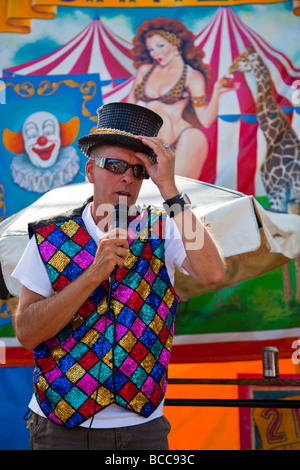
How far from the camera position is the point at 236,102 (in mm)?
4922

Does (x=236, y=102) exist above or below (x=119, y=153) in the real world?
above

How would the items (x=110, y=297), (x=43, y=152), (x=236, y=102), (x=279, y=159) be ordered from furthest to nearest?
(x=43, y=152) → (x=236, y=102) → (x=279, y=159) → (x=110, y=297)

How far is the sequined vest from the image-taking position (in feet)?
5.63

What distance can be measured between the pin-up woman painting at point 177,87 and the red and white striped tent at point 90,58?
0.43ft

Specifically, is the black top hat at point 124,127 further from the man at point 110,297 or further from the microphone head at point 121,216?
the microphone head at point 121,216

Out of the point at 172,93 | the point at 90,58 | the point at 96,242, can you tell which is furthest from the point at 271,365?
the point at 90,58

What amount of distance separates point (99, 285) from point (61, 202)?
5.90 ft

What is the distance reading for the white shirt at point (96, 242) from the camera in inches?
67.6

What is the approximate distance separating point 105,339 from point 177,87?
3.69 metres

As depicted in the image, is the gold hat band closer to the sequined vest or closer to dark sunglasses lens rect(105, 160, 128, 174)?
dark sunglasses lens rect(105, 160, 128, 174)

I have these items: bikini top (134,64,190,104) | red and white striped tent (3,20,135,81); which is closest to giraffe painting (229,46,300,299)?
bikini top (134,64,190,104)

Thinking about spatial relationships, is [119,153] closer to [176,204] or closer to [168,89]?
[176,204]

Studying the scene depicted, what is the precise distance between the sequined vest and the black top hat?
325 millimetres

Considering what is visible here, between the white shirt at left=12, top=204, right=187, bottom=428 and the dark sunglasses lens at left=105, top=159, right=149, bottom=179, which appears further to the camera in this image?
the dark sunglasses lens at left=105, top=159, right=149, bottom=179
